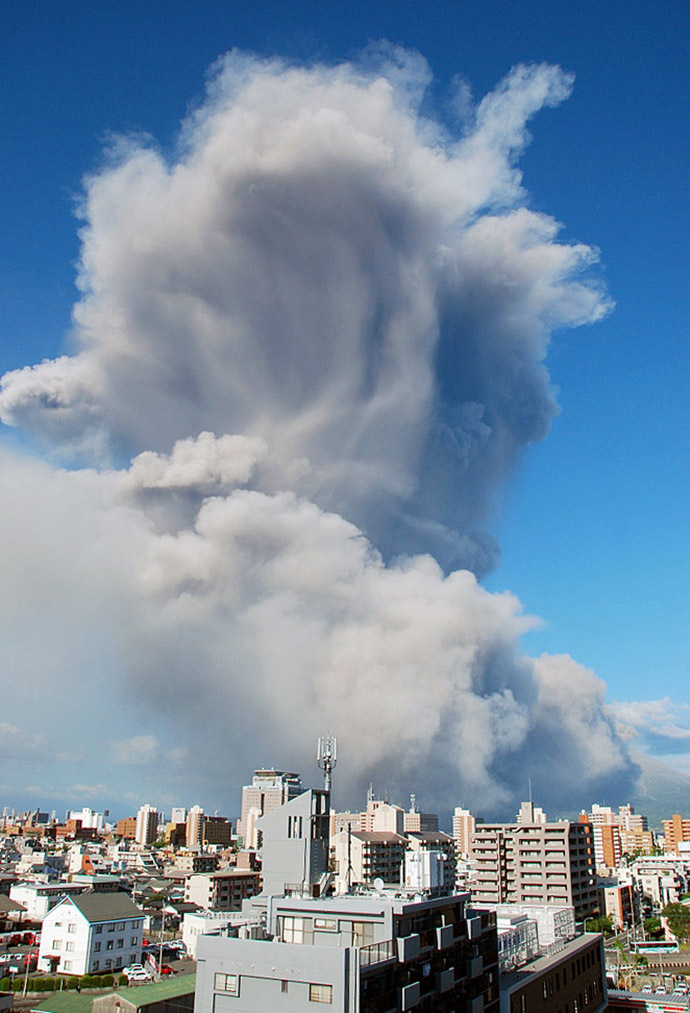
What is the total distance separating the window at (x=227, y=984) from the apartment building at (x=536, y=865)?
85.3 metres

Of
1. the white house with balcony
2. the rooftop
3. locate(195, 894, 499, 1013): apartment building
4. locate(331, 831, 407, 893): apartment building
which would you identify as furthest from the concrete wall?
locate(331, 831, 407, 893): apartment building

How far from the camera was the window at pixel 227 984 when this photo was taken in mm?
24125

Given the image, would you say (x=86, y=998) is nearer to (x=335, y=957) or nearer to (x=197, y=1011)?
(x=197, y=1011)

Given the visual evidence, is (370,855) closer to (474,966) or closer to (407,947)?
(474,966)

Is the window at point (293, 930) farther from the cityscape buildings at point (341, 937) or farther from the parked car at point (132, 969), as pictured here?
the parked car at point (132, 969)

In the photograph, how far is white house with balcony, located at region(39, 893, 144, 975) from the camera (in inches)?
2562

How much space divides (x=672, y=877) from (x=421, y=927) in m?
142

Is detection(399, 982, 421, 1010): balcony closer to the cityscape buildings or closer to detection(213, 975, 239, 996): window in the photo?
the cityscape buildings

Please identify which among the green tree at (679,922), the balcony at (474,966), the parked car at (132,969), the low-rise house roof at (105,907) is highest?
the balcony at (474,966)

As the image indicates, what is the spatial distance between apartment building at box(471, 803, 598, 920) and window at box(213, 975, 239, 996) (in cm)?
8530

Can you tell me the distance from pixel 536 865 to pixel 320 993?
88.3m

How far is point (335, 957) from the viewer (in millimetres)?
22484

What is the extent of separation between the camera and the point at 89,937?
65125 millimetres

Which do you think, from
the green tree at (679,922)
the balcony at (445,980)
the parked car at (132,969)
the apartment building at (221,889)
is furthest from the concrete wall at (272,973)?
the green tree at (679,922)
